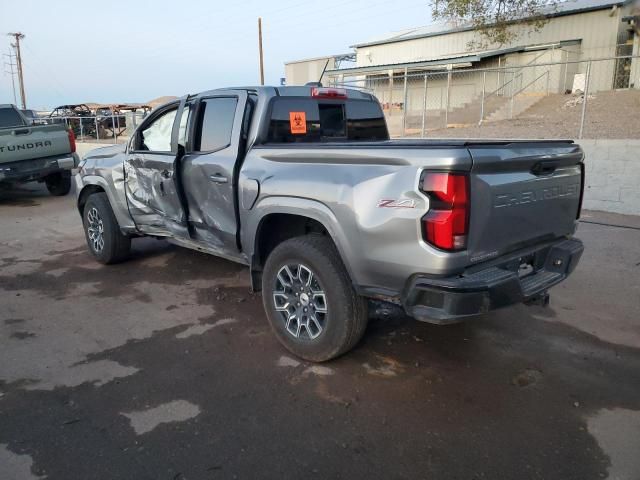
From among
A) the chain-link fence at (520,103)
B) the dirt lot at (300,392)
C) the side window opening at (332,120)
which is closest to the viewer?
Result: the dirt lot at (300,392)

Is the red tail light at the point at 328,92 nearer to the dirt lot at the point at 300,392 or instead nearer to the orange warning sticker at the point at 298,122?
the orange warning sticker at the point at 298,122

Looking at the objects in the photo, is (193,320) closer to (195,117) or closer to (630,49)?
(195,117)

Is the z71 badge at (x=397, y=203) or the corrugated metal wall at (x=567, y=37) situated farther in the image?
the corrugated metal wall at (x=567, y=37)

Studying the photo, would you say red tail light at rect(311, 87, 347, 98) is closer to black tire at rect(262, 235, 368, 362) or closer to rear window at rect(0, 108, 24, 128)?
black tire at rect(262, 235, 368, 362)

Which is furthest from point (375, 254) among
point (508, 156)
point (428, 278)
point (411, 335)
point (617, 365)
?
point (617, 365)

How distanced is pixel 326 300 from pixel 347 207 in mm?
658

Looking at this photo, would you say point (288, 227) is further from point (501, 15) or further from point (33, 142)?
point (501, 15)

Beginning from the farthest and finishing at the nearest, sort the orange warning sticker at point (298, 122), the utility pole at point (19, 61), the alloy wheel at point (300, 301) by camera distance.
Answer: the utility pole at point (19, 61), the orange warning sticker at point (298, 122), the alloy wheel at point (300, 301)

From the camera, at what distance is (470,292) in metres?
2.75

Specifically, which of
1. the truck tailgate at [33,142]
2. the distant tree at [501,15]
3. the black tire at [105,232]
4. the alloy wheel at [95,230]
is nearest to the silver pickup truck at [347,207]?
the black tire at [105,232]

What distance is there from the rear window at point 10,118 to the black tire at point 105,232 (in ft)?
20.7

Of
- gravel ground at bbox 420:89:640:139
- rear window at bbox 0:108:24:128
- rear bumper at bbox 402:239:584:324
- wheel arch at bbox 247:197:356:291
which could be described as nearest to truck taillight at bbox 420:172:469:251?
rear bumper at bbox 402:239:584:324

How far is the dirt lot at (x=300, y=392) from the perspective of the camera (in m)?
2.63

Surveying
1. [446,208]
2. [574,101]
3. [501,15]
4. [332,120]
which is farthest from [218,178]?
[501,15]
